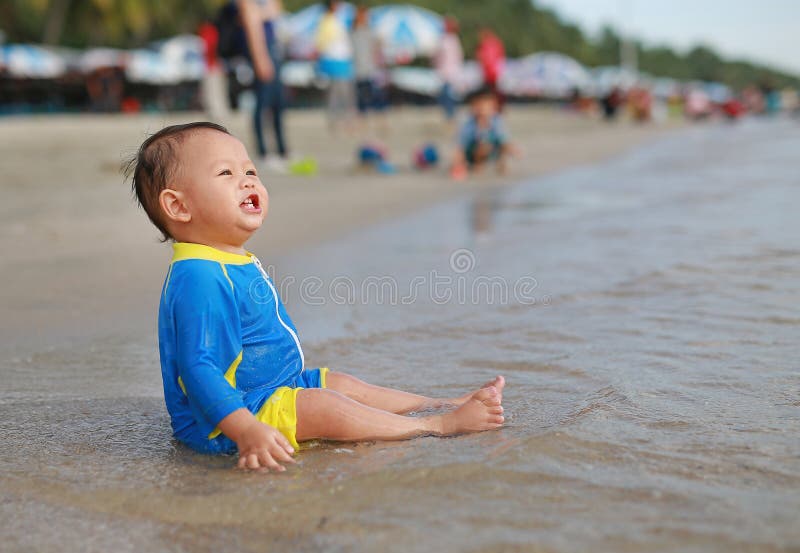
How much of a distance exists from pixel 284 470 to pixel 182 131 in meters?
0.85

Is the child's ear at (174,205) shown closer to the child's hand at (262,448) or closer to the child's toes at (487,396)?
the child's hand at (262,448)

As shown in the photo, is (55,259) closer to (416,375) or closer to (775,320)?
(416,375)

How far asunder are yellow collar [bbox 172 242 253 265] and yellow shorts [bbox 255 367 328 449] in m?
0.33

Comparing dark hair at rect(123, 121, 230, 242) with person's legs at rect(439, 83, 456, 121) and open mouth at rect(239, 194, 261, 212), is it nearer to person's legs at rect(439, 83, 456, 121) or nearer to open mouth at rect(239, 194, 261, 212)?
open mouth at rect(239, 194, 261, 212)

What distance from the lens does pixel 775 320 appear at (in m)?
3.13

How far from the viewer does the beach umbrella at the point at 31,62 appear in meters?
25.1

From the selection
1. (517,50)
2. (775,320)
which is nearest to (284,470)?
(775,320)

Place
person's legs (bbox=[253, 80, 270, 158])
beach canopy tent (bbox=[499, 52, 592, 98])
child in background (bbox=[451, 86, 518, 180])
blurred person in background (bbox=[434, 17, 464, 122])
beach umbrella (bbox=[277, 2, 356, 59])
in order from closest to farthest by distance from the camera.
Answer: person's legs (bbox=[253, 80, 270, 158]) < child in background (bbox=[451, 86, 518, 180]) < blurred person in background (bbox=[434, 17, 464, 122]) < beach umbrella (bbox=[277, 2, 356, 59]) < beach canopy tent (bbox=[499, 52, 592, 98])

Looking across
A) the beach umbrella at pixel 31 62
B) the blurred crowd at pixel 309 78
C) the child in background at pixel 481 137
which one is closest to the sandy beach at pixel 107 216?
the child in background at pixel 481 137

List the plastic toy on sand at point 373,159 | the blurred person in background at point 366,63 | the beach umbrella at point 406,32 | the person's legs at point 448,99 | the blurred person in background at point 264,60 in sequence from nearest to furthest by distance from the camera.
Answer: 1. the blurred person in background at point 264,60
2. the plastic toy on sand at point 373,159
3. the blurred person in background at point 366,63
4. the person's legs at point 448,99
5. the beach umbrella at point 406,32

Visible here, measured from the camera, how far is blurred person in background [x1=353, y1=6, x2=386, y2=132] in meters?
14.2

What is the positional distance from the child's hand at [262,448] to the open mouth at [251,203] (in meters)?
0.54

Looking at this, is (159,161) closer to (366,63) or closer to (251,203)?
(251,203)

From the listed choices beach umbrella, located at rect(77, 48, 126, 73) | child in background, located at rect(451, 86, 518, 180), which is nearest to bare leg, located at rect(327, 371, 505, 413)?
child in background, located at rect(451, 86, 518, 180)
